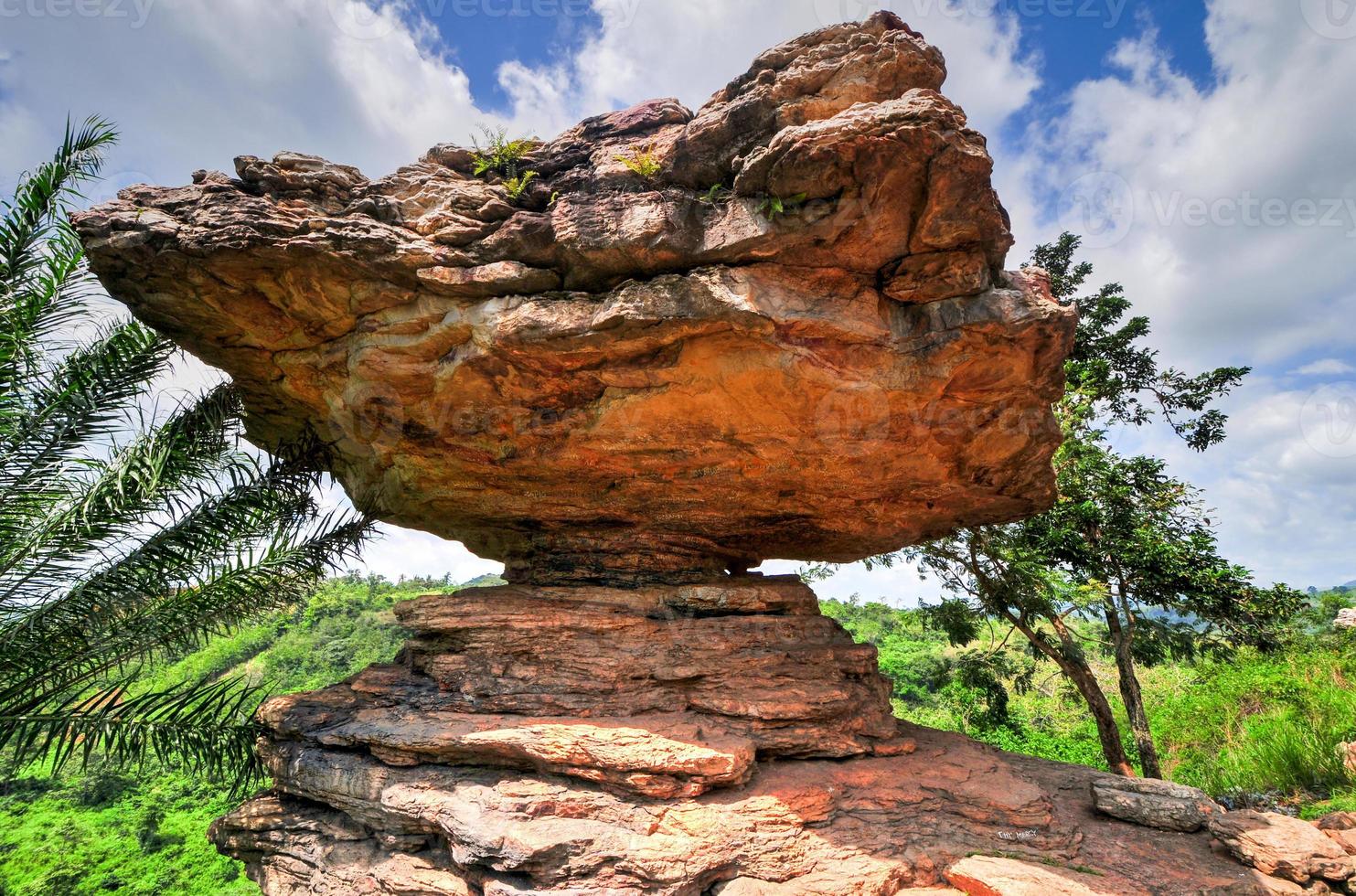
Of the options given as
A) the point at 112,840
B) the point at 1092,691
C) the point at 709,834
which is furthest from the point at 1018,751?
the point at 112,840

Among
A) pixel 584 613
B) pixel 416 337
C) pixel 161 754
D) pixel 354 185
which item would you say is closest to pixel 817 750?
pixel 584 613

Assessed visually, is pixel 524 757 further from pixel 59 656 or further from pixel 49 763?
pixel 49 763

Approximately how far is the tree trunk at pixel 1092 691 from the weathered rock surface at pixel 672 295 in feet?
21.1

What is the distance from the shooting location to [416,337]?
751cm

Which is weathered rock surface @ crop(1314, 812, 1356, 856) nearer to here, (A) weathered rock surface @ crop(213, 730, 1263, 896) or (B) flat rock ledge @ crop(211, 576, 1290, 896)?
(B) flat rock ledge @ crop(211, 576, 1290, 896)

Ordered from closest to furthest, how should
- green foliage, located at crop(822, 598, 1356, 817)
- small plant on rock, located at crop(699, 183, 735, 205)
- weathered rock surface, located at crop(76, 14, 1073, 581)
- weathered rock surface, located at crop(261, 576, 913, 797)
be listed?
weathered rock surface, located at crop(76, 14, 1073, 581), small plant on rock, located at crop(699, 183, 735, 205), weathered rock surface, located at crop(261, 576, 913, 797), green foliage, located at crop(822, 598, 1356, 817)

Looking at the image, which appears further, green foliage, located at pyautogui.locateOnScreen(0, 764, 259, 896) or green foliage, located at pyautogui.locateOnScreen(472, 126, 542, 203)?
green foliage, located at pyautogui.locateOnScreen(0, 764, 259, 896)

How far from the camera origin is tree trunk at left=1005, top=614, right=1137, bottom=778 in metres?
12.5

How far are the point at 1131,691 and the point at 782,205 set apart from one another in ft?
43.4

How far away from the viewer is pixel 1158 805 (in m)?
7.37

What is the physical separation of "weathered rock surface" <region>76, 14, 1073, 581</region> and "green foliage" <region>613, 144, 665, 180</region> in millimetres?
83

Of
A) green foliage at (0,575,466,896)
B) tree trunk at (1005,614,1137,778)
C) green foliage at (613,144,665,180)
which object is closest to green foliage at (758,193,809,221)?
green foliage at (613,144,665,180)

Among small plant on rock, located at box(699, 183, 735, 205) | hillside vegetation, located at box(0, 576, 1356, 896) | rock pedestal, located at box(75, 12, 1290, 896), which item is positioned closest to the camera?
rock pedestal, located at box(75, 12, 1290, 896)

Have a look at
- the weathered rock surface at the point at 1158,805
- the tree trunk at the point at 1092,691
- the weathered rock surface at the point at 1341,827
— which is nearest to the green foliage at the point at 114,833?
the weathered rock surface at the point at 1158,805
